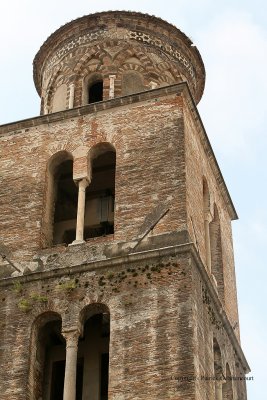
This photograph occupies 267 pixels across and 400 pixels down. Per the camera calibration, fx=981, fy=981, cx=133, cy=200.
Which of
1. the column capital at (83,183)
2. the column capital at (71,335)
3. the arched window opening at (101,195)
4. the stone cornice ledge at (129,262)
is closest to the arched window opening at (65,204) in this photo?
the arched window opening at (101,195)

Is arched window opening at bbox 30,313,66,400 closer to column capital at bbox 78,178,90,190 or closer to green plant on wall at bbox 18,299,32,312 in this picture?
green plant on wall at bbox 18,299,32,312

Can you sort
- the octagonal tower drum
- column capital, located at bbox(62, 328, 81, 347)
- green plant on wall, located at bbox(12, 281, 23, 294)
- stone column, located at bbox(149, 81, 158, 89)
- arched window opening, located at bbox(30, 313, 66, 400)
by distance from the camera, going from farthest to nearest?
the octagonal tower drum → stone column, located at bbox(149, 81, 158, 89) → green plant on wall, located at bbox(12, 281, 23, 294) → arched window opening, located at bbox(30, 313, 66, 400) → column capital, located at bbox(62, 328, 81, 347)

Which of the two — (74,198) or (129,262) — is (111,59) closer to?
(74,198)

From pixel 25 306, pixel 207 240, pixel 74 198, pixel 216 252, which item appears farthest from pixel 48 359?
pixel 216 252

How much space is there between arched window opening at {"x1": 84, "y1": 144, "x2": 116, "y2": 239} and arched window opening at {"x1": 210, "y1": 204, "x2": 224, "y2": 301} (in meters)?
2.49

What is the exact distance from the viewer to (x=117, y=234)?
20094mm

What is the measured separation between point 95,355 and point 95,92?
23.9 feet

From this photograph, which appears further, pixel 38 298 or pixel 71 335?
pixel 38 298

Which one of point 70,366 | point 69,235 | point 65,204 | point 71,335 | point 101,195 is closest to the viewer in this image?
point 70,366

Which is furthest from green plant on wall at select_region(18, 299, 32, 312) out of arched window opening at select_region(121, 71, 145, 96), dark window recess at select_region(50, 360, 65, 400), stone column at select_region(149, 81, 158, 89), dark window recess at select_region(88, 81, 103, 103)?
stone column at select_region(149, 81, 158, 89)

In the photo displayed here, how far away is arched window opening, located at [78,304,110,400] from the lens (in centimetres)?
1988

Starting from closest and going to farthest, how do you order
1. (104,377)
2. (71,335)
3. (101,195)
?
(71,335), (104,377), (101,195)

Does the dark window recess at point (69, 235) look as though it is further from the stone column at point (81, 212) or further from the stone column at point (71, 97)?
the stone column at point (71, 97)

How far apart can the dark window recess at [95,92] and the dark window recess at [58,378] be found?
734 centimetres
